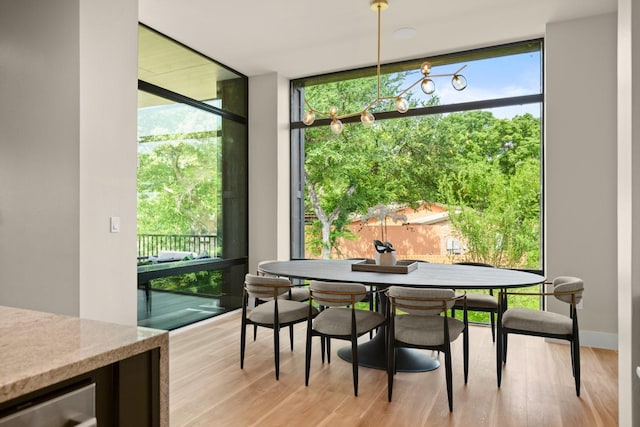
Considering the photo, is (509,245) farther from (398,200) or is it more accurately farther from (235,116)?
(235,116)

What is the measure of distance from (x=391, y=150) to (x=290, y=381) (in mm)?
3049

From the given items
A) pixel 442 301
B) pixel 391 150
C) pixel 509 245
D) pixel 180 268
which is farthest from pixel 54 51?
pixel 509 245

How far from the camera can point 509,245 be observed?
14.9 feet

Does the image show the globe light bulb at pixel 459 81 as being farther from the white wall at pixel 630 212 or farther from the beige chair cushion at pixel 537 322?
the beige chair cushion at pixel 537 322

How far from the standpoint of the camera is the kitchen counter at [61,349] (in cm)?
89

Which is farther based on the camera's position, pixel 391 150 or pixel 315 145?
pixel 315 145

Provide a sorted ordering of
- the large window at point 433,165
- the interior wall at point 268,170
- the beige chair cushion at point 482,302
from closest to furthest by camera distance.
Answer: the beige chair cushion at point 482,302 < the large window at point 433,165 < the interior wall at point 268,170

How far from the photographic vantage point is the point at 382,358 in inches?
135

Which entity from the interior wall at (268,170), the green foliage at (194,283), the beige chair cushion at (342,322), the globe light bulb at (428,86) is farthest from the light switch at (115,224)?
the globe light bulb at (428,86)

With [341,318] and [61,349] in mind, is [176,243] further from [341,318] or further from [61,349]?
[61,349]

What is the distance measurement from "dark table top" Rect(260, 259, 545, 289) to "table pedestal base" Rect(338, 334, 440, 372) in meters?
0.67

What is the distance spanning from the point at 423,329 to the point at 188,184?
298 centimetres

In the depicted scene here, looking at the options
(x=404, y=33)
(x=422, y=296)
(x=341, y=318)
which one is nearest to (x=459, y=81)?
(x=404, y=33)

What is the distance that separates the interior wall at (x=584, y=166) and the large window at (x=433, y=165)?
0.34 meters
